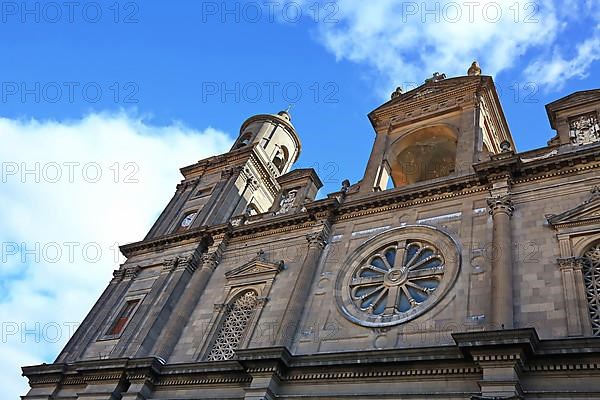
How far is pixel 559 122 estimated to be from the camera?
17.2 metres

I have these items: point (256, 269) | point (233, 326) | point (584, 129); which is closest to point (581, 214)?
point (584, 129)

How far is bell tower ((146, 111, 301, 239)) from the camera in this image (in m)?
24.2

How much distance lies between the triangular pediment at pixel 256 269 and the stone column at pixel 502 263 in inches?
279

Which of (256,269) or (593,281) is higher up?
(256,269)

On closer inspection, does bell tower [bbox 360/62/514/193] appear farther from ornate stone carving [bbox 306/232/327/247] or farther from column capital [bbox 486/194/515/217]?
column capital [bbox 486/194/515/217]

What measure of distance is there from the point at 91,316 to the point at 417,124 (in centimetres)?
1505

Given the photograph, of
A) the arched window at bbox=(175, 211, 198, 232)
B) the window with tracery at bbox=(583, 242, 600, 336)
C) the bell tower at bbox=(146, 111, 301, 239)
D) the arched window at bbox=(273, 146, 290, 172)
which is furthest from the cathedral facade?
the arched window at bbox=(273, 146, 290, 172)

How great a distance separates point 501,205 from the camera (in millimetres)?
14953

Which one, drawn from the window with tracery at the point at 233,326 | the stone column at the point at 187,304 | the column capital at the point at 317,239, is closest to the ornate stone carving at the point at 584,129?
the column capital at the point at 317,239

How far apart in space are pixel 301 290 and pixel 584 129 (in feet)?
32.9

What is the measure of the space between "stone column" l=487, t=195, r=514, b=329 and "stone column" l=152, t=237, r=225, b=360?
10.2 meters

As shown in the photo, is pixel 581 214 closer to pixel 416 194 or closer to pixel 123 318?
pixel 416 194

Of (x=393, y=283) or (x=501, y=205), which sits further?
(x=393, y=283)

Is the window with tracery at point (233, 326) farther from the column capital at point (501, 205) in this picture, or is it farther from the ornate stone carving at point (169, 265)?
the column capital at point (501, 205)
